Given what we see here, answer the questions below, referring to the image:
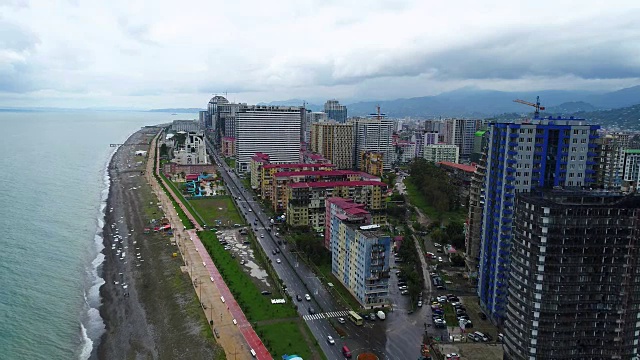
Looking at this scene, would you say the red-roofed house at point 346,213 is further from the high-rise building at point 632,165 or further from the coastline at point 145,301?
the high-rise building at point 632,165

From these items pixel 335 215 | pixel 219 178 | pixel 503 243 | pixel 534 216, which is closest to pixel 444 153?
pixel 219 178

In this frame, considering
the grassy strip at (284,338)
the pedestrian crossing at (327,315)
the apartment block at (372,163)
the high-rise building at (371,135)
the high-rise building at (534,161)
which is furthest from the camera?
the high-rise building at (371,135)

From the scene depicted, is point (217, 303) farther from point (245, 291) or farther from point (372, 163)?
point (372, 163)

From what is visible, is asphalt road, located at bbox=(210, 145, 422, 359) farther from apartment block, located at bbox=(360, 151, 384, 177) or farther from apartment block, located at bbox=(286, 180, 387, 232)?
apartment block, located at bbox=(360, 151, 384, 177)

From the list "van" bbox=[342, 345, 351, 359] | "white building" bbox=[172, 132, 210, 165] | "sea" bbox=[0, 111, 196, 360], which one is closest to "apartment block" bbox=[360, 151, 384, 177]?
"white building" bbox=[172, 132, 210, 165]

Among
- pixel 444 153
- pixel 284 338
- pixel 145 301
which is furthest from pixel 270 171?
pixel 444 153

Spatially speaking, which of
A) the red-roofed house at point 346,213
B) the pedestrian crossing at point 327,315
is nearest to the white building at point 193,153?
the red-roofed house at point 346,213

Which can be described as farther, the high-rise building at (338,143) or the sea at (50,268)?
the high-rise building at (338,143)
